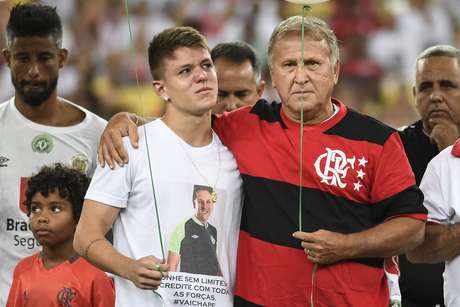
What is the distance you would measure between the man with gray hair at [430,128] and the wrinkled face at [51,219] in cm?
150

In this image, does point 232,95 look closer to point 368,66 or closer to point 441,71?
point 441,71

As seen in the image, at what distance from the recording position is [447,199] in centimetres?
374

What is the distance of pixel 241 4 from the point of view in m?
7.62

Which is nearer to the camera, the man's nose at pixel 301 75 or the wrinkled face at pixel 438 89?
the man's nose at pixel 301 75

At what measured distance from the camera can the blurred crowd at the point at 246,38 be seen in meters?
7.26

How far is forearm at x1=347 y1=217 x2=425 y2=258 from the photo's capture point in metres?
3.48

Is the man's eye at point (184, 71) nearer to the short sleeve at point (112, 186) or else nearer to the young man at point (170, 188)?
the young man at point (170, 188)

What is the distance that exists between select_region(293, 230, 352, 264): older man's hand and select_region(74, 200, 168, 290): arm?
1.54ft

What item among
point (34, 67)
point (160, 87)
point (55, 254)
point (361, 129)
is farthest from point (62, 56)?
point (361, 129)

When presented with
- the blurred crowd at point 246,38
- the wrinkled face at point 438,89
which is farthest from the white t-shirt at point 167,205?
the blurred crowd at point 246,38

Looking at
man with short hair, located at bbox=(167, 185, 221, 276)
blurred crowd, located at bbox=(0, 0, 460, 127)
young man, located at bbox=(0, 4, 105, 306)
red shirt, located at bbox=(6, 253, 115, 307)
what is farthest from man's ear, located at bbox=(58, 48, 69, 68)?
blurred crowd, located at bbox=(0, 0, 460, 127)

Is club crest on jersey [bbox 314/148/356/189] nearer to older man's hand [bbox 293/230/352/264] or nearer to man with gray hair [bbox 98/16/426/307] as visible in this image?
man with gray hair [bbox 98/16/426/307]

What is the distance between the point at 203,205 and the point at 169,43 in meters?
0.61

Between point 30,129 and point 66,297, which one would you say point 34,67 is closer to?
point 30,129
